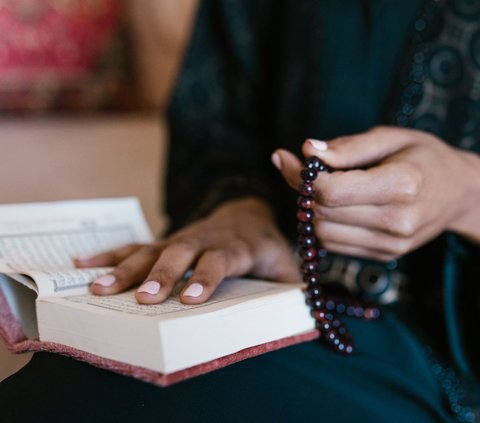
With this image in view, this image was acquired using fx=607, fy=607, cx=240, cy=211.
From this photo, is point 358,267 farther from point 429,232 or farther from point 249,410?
point 249,410

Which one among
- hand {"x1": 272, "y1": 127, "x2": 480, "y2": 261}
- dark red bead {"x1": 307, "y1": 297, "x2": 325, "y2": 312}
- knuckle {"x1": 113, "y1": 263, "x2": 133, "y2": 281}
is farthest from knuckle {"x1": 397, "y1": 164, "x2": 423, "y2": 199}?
knuckle {"x1": 113, "y1": 263, "x2": 133, "y2": 281}

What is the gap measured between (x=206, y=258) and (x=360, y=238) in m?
0.12

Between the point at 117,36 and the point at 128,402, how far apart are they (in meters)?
1.04

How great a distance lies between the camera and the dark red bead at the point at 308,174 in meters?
0.41

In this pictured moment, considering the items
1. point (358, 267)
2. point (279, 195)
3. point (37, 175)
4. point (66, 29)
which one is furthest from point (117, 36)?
point (358, 267)

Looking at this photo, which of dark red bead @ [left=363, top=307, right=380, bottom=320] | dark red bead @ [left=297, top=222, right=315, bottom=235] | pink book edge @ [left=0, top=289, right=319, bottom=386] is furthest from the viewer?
dark red bead @ [left=363, top=307, right=380, bottom=320]

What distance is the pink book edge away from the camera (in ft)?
1.11

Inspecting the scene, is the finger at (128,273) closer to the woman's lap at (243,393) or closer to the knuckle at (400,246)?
the woman's lap at (243,393)

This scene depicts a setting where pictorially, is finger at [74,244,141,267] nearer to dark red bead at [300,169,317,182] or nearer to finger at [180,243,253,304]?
finger at [180,243,253,304]

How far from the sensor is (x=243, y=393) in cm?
40

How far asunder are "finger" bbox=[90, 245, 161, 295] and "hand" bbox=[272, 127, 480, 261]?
0.12 metres

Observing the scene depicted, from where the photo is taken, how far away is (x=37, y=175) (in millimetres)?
879

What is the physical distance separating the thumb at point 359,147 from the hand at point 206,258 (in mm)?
119

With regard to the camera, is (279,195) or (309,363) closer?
(309,363)
